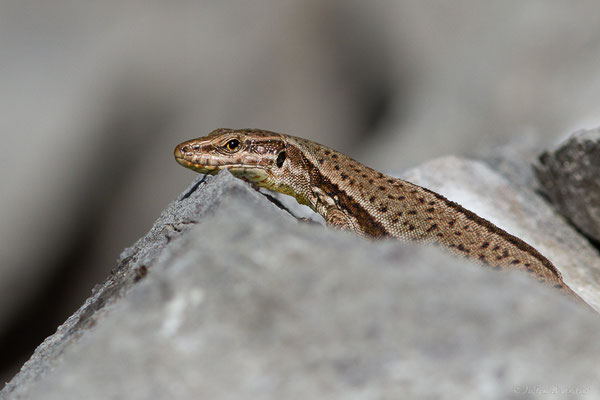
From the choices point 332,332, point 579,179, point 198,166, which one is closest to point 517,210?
point 579,179

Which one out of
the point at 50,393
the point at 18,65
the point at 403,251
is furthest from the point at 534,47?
the point at 50,393

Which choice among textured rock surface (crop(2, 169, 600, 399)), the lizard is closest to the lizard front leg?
the lizard

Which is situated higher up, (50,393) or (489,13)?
(489,13)

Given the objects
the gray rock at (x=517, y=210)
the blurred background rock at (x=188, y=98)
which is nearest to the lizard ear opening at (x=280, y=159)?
the gray rock at (x=517, y=210)

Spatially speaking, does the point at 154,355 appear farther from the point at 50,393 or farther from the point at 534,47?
the point at 534,47

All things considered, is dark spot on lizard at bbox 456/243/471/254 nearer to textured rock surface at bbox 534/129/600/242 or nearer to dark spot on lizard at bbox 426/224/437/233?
dark spot on lizard at bbox 426/224/437/233

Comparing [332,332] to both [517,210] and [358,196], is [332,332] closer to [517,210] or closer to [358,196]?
[358,196]
